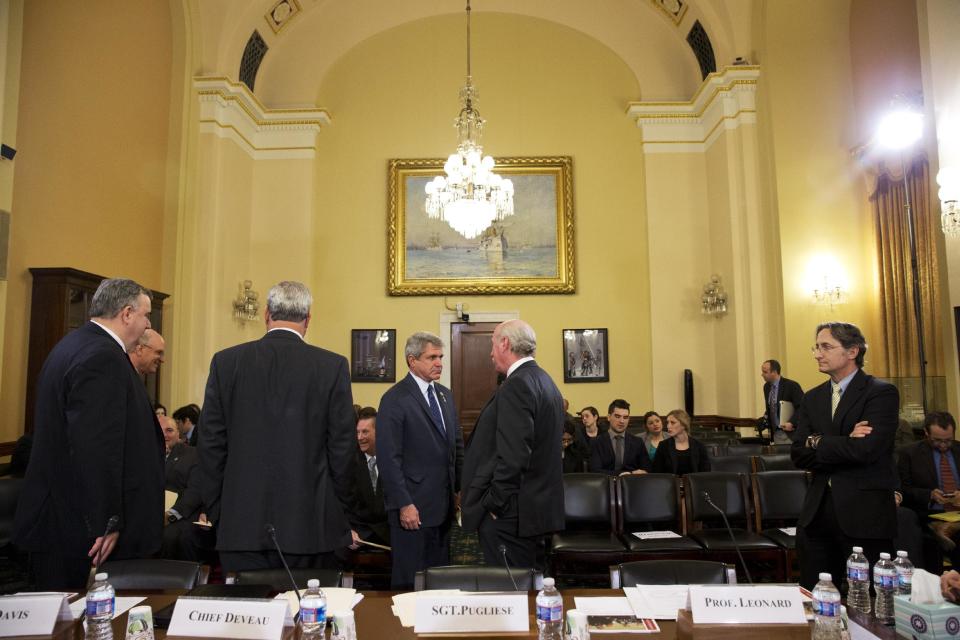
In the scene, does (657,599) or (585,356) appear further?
(585,356)

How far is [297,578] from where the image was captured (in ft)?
7.72

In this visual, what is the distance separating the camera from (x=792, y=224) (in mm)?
8766

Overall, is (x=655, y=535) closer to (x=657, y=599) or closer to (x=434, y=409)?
(x=434, y=409)

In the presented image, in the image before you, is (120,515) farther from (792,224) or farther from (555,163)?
(555,163)

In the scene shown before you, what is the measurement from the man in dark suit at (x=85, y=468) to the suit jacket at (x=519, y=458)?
4.27ft

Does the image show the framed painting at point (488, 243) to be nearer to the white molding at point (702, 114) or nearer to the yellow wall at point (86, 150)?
the white molding at point (702, 114)

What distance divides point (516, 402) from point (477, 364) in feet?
26.3

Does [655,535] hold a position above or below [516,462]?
below

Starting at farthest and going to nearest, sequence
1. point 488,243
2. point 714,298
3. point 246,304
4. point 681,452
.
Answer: point 488,243 → point 246,304 → point 714,298 → point 681,452

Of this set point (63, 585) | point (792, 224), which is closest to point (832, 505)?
point (63, 585)

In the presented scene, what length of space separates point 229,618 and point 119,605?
1.93ft

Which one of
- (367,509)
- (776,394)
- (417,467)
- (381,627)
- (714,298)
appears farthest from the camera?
(714,298)

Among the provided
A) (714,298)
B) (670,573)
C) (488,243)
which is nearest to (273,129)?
(488,243)

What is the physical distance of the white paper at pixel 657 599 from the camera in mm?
1998
